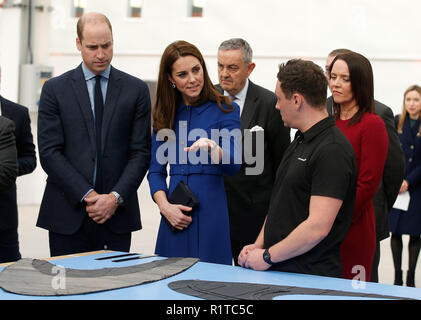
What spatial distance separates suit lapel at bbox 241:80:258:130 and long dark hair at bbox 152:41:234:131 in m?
0.61

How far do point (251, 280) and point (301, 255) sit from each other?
24cm

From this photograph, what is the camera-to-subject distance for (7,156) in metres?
3.35

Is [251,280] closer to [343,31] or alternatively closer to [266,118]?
[266,118]

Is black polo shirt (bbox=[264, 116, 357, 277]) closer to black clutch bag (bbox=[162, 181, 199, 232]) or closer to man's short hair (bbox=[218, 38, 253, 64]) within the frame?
black clutch bag (bbox=[162, 181, 199, 232])

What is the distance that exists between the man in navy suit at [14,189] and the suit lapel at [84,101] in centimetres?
63

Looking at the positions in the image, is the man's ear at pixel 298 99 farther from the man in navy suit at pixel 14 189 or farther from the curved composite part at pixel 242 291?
the man in navy suit at pixel 14 189

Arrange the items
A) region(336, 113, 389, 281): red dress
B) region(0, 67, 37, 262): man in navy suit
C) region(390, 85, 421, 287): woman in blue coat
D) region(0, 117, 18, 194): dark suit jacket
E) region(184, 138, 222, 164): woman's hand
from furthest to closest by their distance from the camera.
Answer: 1. region(390, 85, 421, 287): woman in blue coat
2. region(0, 67, 37, 262): man in navy suit
3. region(0, 117, 18, 194): dark suit jacket
4. region(336, 113, 389, 281): red dress
5. region(184, 138, 222, 164): woman's hand

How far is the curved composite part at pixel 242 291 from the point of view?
87.1 inches

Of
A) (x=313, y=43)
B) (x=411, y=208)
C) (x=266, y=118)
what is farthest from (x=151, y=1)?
(x=266, y=118)

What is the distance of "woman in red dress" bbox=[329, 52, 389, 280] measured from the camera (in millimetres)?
3051

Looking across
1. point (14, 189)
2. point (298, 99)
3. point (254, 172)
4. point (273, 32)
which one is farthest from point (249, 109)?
point (273, 32)

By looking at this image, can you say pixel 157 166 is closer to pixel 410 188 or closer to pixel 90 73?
pixel 90 73

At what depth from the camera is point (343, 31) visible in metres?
10.1

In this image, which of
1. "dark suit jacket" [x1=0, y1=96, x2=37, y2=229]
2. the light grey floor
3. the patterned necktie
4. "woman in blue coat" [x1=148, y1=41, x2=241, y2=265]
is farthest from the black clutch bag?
the light grey floor
